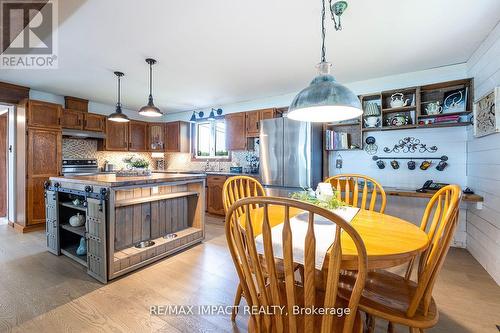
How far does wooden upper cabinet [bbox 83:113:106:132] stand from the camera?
4594 mm

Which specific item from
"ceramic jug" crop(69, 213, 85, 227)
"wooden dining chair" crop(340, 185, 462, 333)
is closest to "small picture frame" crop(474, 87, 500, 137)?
"wooden dining chair" crop(340, 185, 462, 333)

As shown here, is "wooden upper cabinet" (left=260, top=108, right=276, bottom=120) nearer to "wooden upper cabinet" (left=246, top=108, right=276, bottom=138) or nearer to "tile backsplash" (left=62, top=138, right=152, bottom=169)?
"wooden upper cabinet" (left=246, top=108, right=276, bottom=138)

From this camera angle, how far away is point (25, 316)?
1.69 meters

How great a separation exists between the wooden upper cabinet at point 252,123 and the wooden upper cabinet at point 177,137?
2039 mm

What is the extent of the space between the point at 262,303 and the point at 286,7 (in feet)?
7.11

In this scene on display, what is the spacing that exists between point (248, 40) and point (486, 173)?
9.54 ft

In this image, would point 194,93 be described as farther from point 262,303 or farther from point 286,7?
point 262,303

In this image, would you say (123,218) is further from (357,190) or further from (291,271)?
(357,190)

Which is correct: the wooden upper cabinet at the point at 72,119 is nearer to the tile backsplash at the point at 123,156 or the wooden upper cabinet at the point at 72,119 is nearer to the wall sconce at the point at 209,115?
the tile backsplash at the point at 123,156

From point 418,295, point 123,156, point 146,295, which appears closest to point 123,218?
point 146,295

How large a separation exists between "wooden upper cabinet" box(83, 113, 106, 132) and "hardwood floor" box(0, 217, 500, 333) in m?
2.63

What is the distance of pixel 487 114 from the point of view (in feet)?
7.71

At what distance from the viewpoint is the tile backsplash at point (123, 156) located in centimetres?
467

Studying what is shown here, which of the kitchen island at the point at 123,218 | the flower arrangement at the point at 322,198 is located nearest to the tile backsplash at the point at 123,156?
the kitchen island at the point at 123,218
